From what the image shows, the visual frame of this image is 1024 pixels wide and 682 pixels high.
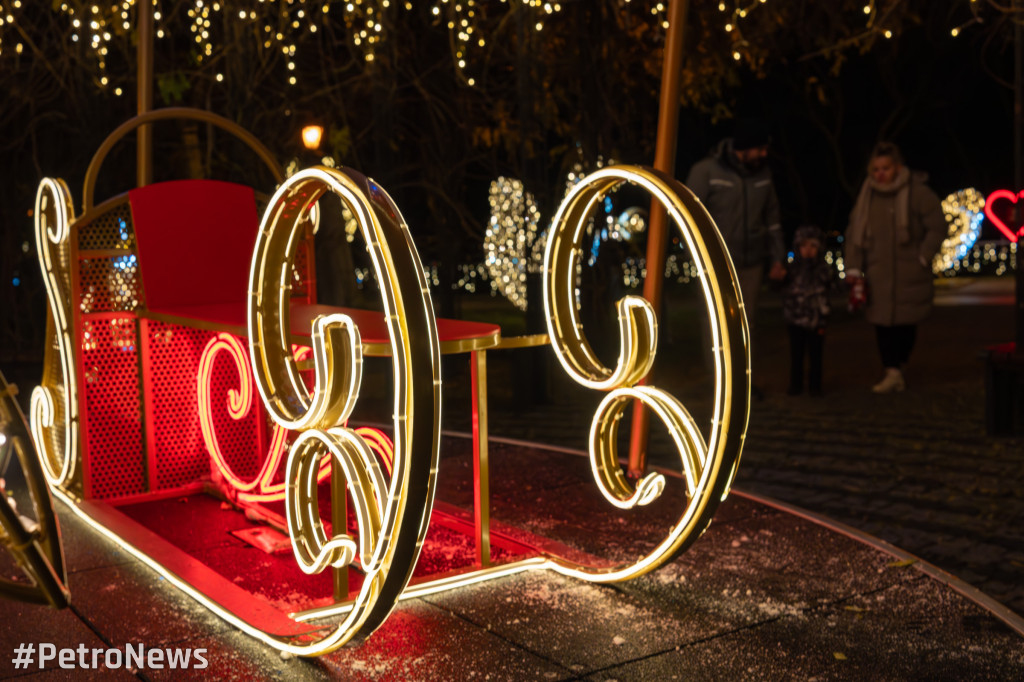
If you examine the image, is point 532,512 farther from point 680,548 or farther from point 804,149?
point 804,149

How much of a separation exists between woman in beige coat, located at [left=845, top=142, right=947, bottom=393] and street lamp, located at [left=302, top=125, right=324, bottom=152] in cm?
429

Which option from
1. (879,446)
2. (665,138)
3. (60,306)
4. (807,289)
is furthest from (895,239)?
(60,306)

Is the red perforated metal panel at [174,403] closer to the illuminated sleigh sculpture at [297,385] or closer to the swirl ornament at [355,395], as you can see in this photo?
the illuminated sleigh sculpture at [297,385]

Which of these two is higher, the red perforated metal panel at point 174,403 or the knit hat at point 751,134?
the knit hat at point 751,134

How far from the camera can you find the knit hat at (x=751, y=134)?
8805 mm

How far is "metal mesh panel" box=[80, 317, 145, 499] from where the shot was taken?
6297 millimetres

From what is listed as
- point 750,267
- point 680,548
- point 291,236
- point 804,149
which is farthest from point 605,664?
point 804,149

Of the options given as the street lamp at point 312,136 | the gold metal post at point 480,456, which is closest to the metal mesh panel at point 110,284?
the street lamp at point 312,136

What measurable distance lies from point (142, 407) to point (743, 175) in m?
4.88

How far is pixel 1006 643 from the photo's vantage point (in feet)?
13.3

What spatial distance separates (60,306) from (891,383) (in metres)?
6.83

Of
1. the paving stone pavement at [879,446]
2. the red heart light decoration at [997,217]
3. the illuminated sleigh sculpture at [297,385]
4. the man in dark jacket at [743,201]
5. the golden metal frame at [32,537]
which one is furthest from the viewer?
the man in dark jacket at [743,201]

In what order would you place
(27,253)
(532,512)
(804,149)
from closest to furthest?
(532,512) → (27,253) → (804,149)

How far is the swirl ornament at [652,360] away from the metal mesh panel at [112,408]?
2706 mm
